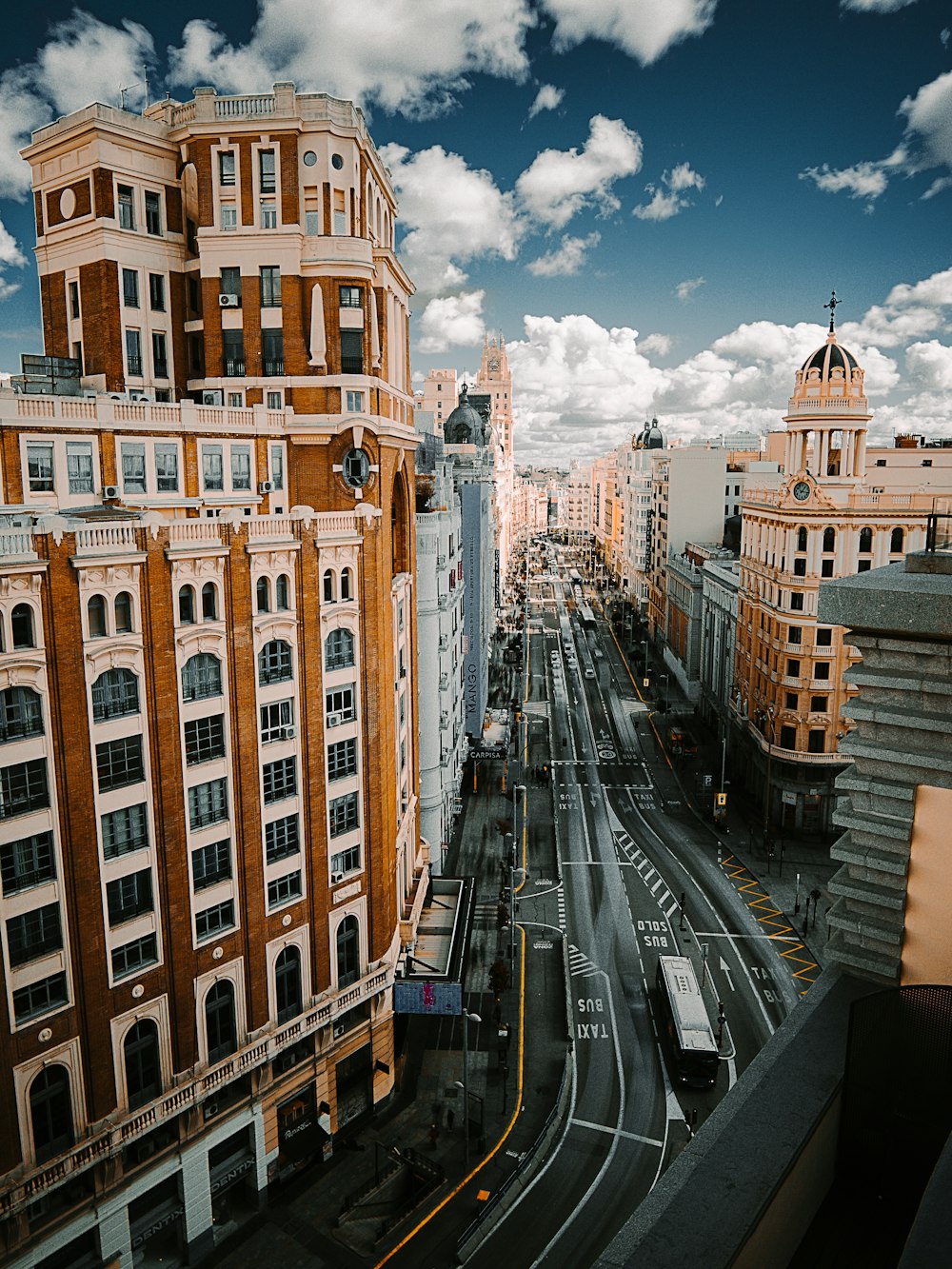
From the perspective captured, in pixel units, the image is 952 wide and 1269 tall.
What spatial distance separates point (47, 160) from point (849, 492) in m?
59.5

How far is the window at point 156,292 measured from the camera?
4409cm

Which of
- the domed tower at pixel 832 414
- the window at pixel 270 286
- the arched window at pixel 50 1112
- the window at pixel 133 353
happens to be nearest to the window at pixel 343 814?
the arched window at pixel 50 1112

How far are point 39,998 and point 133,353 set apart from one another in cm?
2870

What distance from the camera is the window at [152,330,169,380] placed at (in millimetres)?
44500

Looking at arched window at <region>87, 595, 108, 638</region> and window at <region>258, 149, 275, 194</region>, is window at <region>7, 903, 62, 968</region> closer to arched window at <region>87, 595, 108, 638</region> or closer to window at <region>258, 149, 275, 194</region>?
arched window at <region>87, 595, 108, 638</region>

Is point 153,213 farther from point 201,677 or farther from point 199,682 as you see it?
point 199,682

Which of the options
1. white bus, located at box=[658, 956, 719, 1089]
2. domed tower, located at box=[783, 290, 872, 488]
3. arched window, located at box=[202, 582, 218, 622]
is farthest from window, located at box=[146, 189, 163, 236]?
domed tower, located at box=[783, 290, 872, 488]

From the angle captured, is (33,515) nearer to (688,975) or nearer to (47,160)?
(47,160)

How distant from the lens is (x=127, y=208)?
4262 cm

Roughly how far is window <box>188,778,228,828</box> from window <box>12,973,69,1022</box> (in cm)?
696

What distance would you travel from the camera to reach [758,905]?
63.2 meters

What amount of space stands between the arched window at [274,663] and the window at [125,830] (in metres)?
7.08

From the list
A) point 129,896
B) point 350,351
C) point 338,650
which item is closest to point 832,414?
point 350,351

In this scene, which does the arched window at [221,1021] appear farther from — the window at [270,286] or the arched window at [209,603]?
the window at [270,286]
